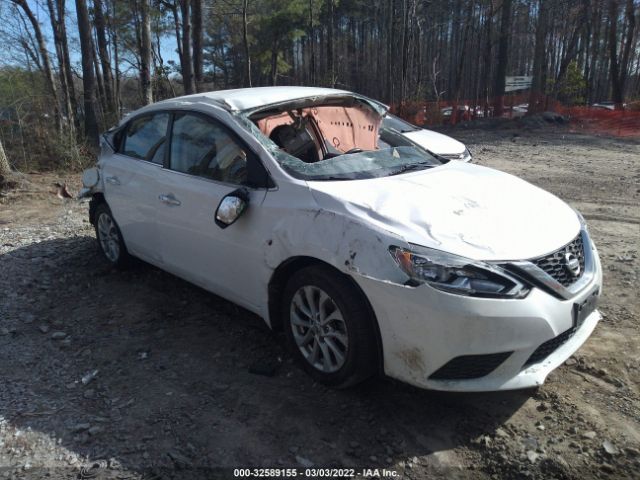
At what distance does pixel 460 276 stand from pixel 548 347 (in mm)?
653

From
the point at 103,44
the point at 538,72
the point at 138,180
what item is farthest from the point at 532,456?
the point at 538,72

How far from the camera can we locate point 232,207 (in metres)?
3.27

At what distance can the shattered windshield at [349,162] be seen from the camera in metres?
3.31

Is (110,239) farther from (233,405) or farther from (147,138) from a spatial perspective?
(233,405)

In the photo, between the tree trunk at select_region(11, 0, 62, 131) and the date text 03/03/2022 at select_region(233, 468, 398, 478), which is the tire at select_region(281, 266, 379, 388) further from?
the tree trunk at select_region(11, 0, 62, 131)

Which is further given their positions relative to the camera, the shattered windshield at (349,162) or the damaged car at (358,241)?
the shattered windshield at (349,162)

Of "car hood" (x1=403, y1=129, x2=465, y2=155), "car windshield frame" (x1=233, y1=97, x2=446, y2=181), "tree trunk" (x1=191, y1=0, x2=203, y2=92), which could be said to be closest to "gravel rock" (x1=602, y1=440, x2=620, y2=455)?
"car windshield frame" (x1=233, y1=97, x2=446, y2=181)

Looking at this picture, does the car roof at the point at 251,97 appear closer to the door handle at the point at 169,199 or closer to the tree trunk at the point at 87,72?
the door handle at the point at 169,199

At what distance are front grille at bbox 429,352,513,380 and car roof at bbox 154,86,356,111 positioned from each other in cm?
228

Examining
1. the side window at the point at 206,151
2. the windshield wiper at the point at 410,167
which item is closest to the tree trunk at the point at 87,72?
the side window at the point at 206,151

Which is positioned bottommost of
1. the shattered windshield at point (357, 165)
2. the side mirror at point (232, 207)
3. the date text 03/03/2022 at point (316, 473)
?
the date text 03/03/2022 at point (316, 473)

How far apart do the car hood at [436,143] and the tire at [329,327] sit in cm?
520

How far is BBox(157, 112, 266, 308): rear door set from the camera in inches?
133

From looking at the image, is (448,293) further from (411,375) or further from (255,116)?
(255,116)
